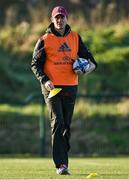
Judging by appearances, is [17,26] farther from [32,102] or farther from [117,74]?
[32,102]

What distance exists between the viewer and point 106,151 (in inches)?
719

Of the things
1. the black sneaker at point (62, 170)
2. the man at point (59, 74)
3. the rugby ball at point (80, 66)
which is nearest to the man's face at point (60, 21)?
the man at point (59, 74)

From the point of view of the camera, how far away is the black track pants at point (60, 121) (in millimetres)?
10565

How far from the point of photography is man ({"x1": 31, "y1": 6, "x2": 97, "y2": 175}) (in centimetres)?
1055

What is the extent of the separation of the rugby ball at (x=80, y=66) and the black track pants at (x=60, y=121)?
235 millimetres

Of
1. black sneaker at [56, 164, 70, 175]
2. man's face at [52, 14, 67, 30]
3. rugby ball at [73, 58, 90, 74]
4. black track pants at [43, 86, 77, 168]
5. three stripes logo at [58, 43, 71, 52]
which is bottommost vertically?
black sneaker at [56, 164, 70, 175]

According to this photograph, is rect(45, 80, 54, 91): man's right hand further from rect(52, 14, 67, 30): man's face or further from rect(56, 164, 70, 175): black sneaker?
rect(56, 164, 70, 175): black sneaker

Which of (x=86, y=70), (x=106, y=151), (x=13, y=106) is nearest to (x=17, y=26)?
(x=13, y=106)

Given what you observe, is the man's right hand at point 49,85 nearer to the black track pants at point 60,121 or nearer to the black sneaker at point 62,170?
the black track pants at point 60,121

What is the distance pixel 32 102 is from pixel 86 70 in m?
8.59

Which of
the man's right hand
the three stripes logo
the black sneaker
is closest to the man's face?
the three stripes logo

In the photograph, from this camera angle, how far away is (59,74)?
10.6 metres

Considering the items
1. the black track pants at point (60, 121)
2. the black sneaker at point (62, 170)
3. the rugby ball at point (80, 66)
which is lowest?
the black sneaker at point (62, 170)

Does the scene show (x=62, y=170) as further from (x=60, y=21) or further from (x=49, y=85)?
(x=60, y=21)
